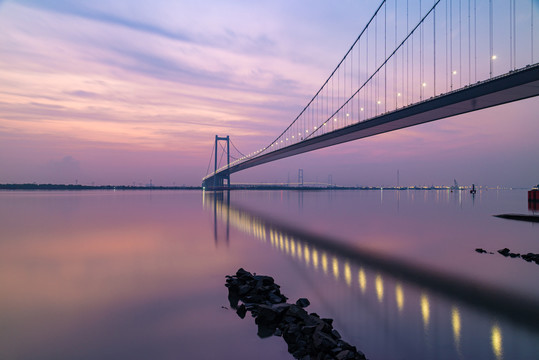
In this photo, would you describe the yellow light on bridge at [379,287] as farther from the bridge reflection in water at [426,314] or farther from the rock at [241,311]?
the rock at [241,311]

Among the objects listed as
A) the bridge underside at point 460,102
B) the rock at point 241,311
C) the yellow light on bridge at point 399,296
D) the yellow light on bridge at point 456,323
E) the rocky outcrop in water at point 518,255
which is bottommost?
the rocky outcrop in water at point 518,255

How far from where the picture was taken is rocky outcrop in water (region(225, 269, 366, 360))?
4.38 m

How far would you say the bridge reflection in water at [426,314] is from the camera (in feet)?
16.1

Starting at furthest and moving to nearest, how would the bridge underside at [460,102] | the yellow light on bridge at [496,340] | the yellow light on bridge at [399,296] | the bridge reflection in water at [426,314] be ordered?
the bridge underside at [460,102] < the yellow light on bridge at [399,296] < the bridge reflection in water at [426,314] < the yellow light on bridge at [496,340]

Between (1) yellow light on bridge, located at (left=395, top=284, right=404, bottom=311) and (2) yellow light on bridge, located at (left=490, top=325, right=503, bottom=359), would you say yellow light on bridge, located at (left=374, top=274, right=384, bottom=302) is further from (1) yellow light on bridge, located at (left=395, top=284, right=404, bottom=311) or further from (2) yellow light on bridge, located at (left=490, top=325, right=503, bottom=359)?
(2) yellow light on bridge, located at (left=490, top=325, right=503, bottom=359)

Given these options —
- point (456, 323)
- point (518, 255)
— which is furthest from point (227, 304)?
point (518, 255)

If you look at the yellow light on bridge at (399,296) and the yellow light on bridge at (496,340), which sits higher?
the yellow light on bridge at (496,340)

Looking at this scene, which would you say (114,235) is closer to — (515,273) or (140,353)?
(140,353)

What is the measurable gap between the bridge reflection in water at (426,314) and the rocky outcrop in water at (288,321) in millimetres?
681

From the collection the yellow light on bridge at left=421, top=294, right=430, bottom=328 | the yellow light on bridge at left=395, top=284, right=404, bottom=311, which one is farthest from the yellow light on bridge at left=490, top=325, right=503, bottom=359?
the yellow light on bridge at left=395, top=284, right=404, bottom=311

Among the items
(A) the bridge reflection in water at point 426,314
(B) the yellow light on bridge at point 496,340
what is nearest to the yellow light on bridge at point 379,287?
(A) the bridge reflection in water at point 426,314

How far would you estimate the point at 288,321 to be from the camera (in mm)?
5359

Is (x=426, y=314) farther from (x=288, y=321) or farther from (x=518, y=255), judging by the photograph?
(x=518, y=255)

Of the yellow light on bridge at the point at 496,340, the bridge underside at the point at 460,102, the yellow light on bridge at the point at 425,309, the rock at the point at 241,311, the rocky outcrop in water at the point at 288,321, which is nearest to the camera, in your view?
the rocky outcrop in water at the point at 288,321
